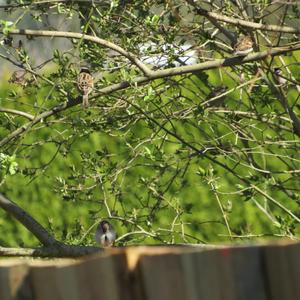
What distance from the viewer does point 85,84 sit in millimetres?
4465

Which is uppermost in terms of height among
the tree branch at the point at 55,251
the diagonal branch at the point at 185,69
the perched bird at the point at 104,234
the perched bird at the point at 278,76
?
the perched bird at the point at 278,76

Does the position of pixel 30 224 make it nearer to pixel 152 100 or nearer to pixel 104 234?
pixel 152 100

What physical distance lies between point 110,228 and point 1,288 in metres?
4.17

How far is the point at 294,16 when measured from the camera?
5121 mm

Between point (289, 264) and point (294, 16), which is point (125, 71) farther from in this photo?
point (289, 264)

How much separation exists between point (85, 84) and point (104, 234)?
1.82 m

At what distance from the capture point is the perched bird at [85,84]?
14.2 ft

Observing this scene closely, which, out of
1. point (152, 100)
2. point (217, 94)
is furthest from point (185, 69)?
point (217, 94)

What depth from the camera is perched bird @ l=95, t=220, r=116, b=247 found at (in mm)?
5934

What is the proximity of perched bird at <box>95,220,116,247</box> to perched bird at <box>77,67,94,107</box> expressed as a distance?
156 centimetres

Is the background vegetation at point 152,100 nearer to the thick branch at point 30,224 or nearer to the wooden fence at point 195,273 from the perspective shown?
the thick branch at point 30,224

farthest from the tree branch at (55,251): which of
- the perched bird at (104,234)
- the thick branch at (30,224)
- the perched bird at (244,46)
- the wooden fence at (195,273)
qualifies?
the wooden fence at (195,273)

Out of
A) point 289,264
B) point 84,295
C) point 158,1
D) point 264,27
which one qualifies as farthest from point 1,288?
point 158,1

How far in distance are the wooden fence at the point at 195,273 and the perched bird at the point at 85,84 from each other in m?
2.52
